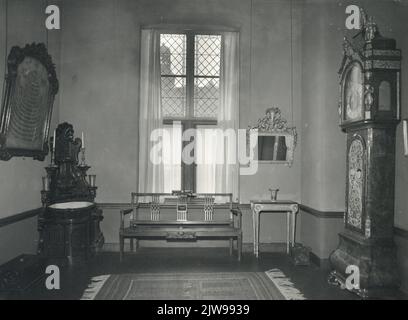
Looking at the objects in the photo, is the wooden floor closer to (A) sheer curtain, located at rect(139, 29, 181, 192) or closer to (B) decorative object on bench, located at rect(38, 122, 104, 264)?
(B) decorative object on bench, located at rect(38, 122, 104, 264)

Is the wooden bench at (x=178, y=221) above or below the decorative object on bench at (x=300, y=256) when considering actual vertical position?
above

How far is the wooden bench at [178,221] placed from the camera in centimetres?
567

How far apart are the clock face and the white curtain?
2946 millimetres

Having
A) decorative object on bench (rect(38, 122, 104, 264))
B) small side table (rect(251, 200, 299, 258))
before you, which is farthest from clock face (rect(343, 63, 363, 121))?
decorative object on bench (rect(38, 122, 104, 264))

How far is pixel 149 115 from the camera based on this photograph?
6355 millimetres

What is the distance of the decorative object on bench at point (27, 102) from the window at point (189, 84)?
1.83 meters

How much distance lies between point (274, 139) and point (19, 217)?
400 centimetres

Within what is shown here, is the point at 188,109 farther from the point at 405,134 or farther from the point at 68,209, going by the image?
the point at 405,134

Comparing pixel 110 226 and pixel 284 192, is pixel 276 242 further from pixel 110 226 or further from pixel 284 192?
pixel 110 226

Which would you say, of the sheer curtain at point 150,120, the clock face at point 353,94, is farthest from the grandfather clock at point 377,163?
the sheer curtain at point 150,120

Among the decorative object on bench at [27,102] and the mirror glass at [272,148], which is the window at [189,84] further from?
the decorative object on bench at [27,102]

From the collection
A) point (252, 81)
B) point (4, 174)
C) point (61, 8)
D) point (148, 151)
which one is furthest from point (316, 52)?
point (4, 174)

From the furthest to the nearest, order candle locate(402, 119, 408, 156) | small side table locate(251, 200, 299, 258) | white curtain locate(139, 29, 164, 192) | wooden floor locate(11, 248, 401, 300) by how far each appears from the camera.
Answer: white curtain locate(139, 29, 164, 192) < small side table locate(251, 200, 299, 258) < wooden floor locate(11, 248, 401, 300) < candle locate(402, 119, 408, 156)

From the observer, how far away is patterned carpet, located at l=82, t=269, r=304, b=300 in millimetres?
4172
